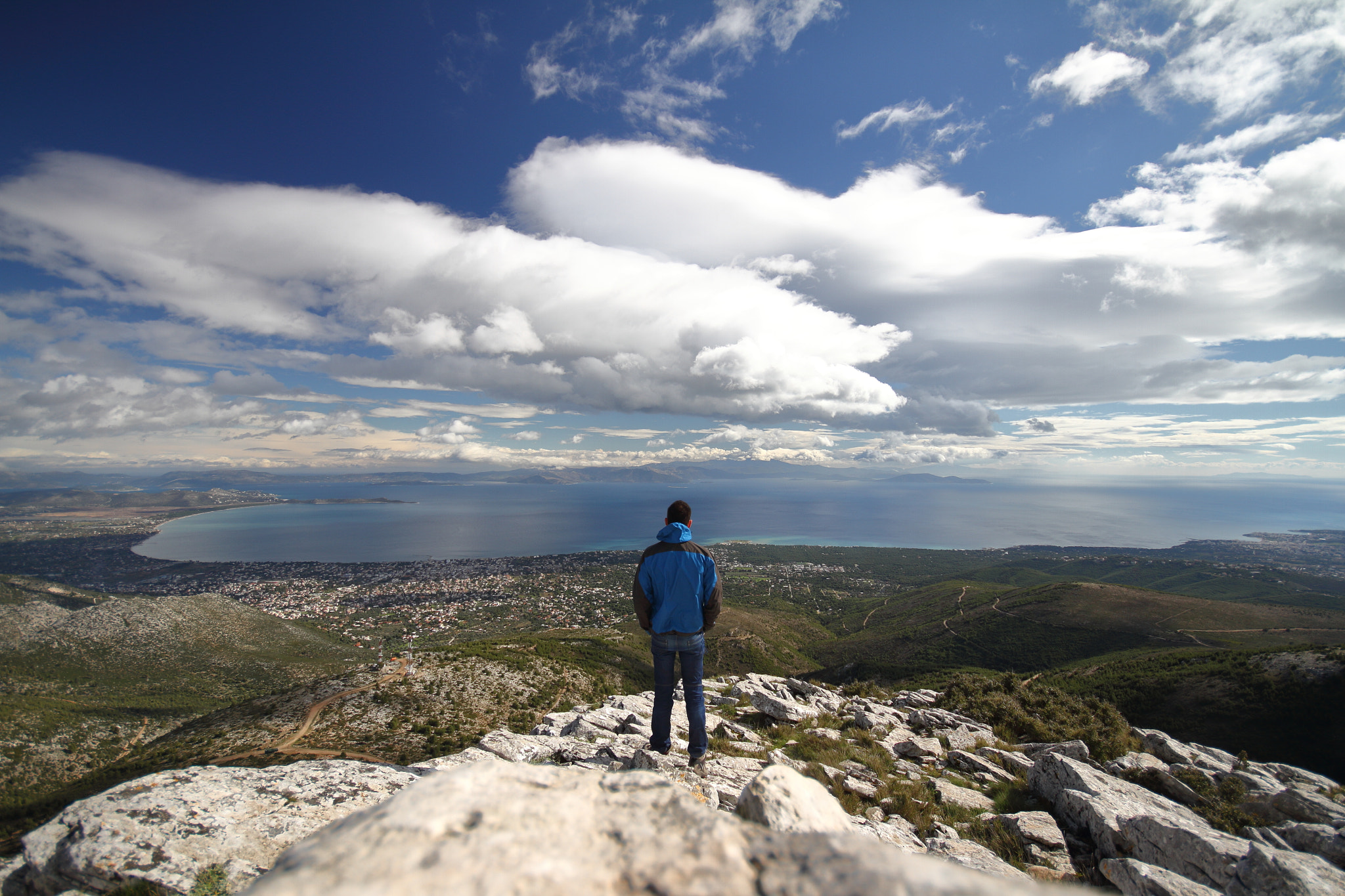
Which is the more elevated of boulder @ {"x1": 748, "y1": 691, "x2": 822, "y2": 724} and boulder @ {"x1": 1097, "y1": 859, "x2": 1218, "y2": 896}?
boulder @ {"x1": 1097, "y1": 859, "x2": 1218, "y2": 896}

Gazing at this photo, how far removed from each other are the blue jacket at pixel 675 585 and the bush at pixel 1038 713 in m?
12.4

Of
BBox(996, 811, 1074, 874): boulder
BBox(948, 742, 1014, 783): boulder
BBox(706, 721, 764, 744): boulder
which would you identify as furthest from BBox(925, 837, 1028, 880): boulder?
BBox(706, 721, 764, 744): boulder

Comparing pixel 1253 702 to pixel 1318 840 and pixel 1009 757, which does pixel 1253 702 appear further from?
pixel 1318 840

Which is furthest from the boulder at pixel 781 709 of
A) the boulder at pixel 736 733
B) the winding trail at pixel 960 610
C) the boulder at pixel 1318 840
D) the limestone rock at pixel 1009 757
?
the winding trail at pixel 960 610

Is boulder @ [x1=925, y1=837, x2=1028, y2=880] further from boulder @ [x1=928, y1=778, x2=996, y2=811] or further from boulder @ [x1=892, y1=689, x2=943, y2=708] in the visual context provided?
boulder @ [x1=892, y1=689, x2=943, y2=708]

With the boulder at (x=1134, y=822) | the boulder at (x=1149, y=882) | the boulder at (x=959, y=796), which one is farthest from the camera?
the boulder at (x=959, y=796)

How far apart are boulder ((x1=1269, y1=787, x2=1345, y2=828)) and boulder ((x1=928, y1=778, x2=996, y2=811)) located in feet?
16.3

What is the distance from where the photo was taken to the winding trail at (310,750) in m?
18.9

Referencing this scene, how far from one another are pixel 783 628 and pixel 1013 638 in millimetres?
34318

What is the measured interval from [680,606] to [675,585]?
0.36 m

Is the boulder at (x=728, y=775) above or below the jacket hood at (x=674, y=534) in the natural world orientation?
below

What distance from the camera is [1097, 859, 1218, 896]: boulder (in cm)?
545

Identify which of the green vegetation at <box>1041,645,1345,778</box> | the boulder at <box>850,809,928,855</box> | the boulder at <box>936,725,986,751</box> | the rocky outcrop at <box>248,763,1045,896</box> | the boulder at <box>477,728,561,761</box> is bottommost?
the green vegetation at <box>1041,645,1345,778</box>

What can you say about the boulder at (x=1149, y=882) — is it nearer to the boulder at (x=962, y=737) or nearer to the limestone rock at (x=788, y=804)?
the limestone rock at (x=788, y=804)
